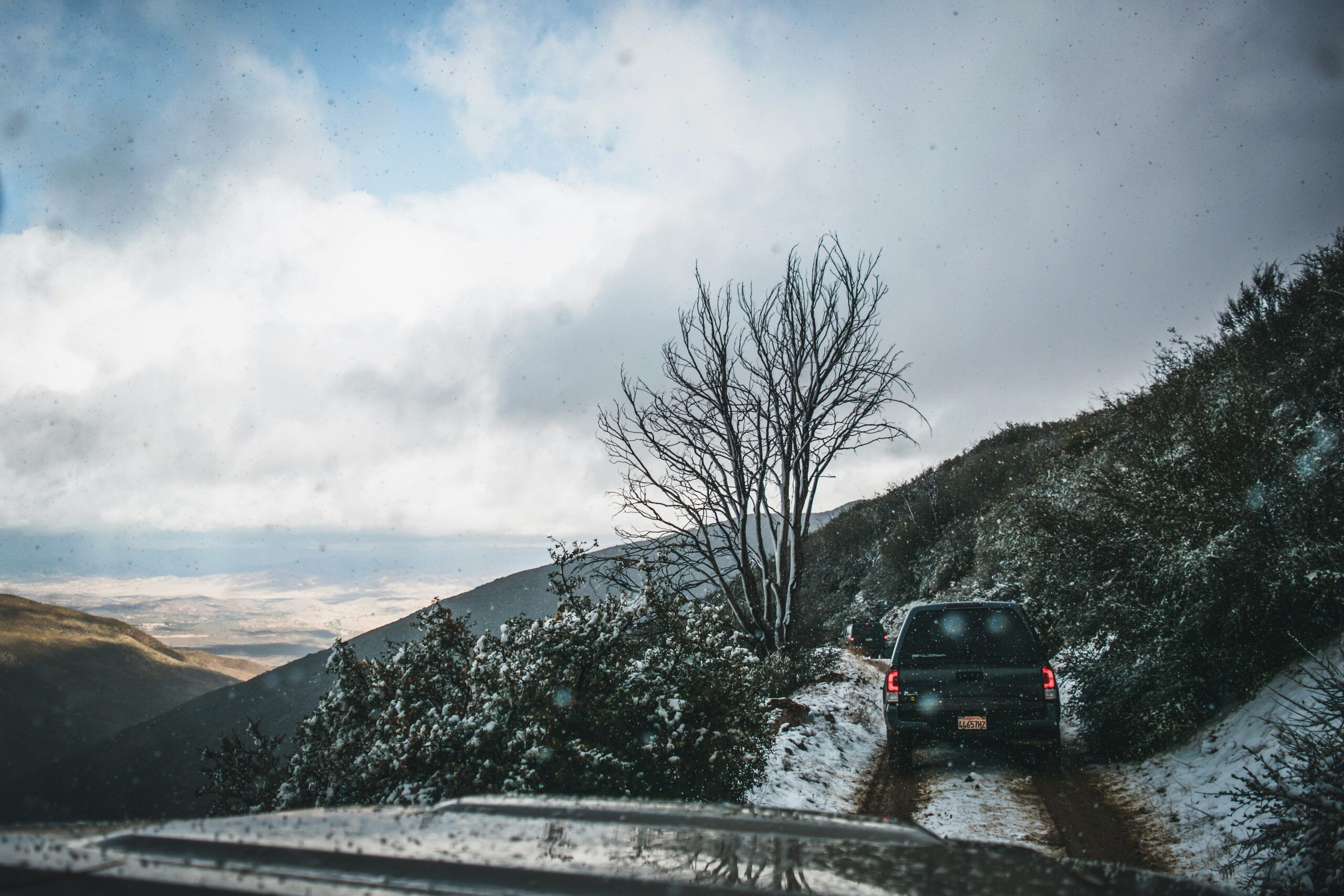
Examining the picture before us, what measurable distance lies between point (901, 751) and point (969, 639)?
54.6 inches

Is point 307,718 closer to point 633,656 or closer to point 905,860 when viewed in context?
point 633,656

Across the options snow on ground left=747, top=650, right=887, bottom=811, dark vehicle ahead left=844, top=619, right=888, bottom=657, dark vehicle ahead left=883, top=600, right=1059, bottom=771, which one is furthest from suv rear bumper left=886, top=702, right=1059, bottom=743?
dark vehicle ahead left=844, top=619, right=888, bottom=657

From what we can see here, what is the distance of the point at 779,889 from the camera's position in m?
1.52

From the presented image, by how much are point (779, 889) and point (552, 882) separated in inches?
19.3

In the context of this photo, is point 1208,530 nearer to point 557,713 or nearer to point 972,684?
point 972,684

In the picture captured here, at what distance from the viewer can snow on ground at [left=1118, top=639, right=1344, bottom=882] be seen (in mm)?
4773

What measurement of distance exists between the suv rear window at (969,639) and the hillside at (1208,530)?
1.53 meters

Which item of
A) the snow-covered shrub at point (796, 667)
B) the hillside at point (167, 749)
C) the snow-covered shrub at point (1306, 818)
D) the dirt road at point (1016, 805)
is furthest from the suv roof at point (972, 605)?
the hillside at point (167, 749)

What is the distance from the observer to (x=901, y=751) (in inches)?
288

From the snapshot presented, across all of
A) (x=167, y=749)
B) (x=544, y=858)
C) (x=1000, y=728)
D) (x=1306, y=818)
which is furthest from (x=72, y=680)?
(x=1306, y=818)

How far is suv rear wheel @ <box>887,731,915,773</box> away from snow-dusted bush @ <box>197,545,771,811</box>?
1.40m

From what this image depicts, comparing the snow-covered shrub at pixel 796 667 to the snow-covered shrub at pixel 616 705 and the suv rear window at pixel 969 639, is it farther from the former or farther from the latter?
the snow-covered shrub at pixel 616 705

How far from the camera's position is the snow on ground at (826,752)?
6699 mm

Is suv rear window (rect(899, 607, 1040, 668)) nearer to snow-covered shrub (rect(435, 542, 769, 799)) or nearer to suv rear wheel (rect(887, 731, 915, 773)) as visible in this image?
suv rear wheel (rect(887, 731, 915, 773))
